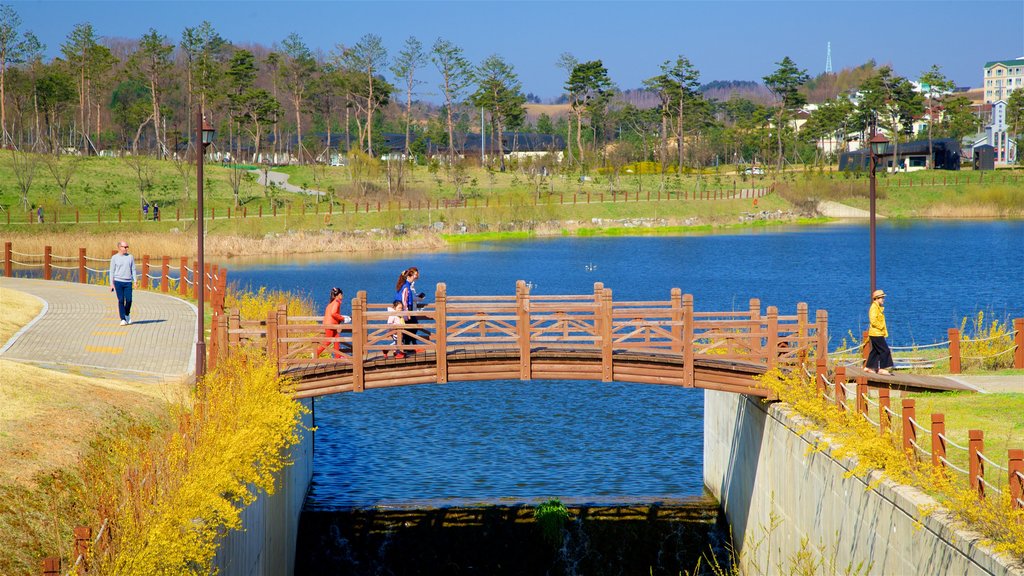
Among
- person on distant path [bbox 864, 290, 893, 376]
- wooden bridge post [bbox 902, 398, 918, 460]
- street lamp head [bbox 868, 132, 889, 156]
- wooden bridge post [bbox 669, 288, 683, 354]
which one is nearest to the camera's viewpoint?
wooden bridge post [bbox 902, 398, 918, 460]

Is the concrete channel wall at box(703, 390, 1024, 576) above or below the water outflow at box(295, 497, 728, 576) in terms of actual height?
above

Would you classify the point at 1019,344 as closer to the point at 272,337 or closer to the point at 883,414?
the point at 883,414

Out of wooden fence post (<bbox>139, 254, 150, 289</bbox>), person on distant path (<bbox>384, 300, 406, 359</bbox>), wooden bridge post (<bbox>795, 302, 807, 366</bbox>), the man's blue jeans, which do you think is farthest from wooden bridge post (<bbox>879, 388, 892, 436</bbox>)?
wooden fence post (<bbox>139, 254, 150, 289</bbox>)

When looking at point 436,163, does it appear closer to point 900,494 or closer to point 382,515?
point 382,515

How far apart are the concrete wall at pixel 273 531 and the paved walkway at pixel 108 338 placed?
2.81m

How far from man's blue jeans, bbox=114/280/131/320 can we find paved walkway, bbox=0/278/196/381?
1.10 feet

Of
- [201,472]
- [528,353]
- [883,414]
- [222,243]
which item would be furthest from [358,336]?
[222,243]

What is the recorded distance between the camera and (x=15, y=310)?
2683cm

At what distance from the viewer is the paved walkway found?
2058 cm

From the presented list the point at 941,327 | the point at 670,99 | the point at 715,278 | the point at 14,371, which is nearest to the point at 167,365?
the point at 14,371

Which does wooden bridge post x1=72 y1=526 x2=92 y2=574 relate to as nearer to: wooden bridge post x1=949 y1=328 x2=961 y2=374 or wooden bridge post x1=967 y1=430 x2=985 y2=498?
wooden bridge post x1=967 y1=430 x2=985 y2=498

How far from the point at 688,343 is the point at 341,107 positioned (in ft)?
430

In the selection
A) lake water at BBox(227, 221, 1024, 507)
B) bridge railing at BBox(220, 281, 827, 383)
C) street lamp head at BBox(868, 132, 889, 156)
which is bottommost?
lake water at BBox(227, 221, 1024, 507)

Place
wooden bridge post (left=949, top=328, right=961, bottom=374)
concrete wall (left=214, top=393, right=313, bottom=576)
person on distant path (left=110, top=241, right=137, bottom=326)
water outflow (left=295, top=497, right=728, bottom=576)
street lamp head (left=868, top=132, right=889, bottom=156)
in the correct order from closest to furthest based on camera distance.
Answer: concrete wall (left=214, top=393, right=313, bottom=576)
water outflow (left=295, top=497, right=728, bottom=576)
wooden bridge post (left=949, top=328, right=961, bottom=374)
street lamp head (left=868, top=132, right=889, bottom=156)
person on distant path (left=110, top=241, right=137, bottom=326)
